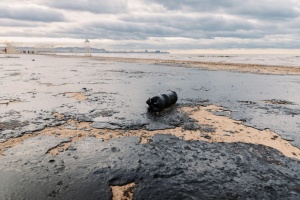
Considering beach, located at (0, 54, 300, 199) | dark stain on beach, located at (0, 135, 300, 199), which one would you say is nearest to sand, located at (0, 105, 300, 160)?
beach, located at (0, 54, 300, 199)

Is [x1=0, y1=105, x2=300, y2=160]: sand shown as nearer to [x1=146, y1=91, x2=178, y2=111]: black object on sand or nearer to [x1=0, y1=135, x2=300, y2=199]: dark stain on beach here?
[x1=0, y1=135, x2=300, y2=199]: dark stain on beach

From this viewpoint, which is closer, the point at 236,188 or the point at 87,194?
the point at 87,194

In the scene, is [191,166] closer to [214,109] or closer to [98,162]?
[98,162]

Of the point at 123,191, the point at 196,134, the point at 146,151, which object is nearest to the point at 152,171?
the point at 123,191

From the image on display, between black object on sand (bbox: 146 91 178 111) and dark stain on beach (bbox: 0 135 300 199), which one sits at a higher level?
black object on sand (bbox: 146 91 178 111)

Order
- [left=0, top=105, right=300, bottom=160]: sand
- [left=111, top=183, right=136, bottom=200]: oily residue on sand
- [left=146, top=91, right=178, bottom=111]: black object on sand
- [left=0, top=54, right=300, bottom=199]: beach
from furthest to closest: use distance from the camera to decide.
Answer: [left=146, top=91, right=178, bottom=111]: black object on sand
[left=0, top=105, right=300, bottom=160]: sand
[left=0, top=54, right=300, bottom=199]: beach
[left=111, top=183, right=136, bottom=200]: oily residue on sand

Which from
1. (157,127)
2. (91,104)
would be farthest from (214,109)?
(91,104)

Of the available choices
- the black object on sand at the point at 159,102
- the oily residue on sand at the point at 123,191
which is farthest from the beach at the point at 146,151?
the black object on sand at the point at 159,102

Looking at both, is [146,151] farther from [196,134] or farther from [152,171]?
[196,134]

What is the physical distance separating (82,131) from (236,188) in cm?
507

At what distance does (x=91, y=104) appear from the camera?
38.6 ft

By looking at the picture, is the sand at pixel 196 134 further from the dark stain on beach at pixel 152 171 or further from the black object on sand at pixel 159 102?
the black object on sand at pixel 159 102

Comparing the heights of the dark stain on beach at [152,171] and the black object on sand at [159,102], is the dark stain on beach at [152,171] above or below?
below

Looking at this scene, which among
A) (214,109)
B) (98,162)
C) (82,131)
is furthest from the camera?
(214,109)
